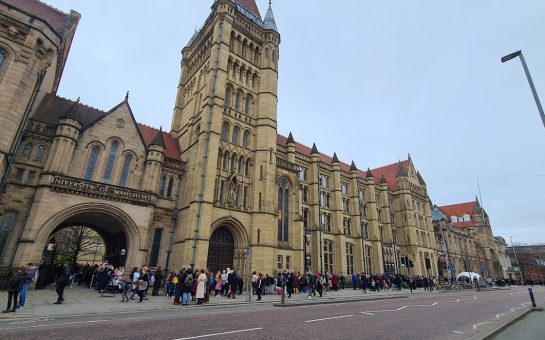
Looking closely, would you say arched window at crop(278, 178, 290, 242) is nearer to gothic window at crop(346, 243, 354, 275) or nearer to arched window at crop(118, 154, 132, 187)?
arched window at crop(118, 154, 132, 187)

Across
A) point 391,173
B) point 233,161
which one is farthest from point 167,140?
point 391,173

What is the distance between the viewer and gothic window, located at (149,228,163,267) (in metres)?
24.5

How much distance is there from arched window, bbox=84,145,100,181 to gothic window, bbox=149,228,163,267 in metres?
6.86

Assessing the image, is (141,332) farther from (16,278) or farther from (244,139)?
(244,139)

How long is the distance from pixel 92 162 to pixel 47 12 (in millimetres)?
15053

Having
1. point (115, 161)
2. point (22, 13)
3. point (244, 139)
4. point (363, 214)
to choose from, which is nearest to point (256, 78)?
point (244, 139)

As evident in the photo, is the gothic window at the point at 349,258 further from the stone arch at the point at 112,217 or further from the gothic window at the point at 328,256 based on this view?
the stone arch at the point at 112,217

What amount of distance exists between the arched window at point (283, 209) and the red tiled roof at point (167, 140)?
11.7 meters

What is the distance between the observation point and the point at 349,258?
43.1 meters

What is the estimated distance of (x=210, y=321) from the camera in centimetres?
985

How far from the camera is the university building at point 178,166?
20.0 meters

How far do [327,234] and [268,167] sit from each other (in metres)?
16.2

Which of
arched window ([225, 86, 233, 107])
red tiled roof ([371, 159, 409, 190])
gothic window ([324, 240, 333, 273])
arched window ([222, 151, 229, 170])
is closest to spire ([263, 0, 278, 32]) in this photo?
arched window ([225, 86, 233, 107])

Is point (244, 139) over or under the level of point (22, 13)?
under
